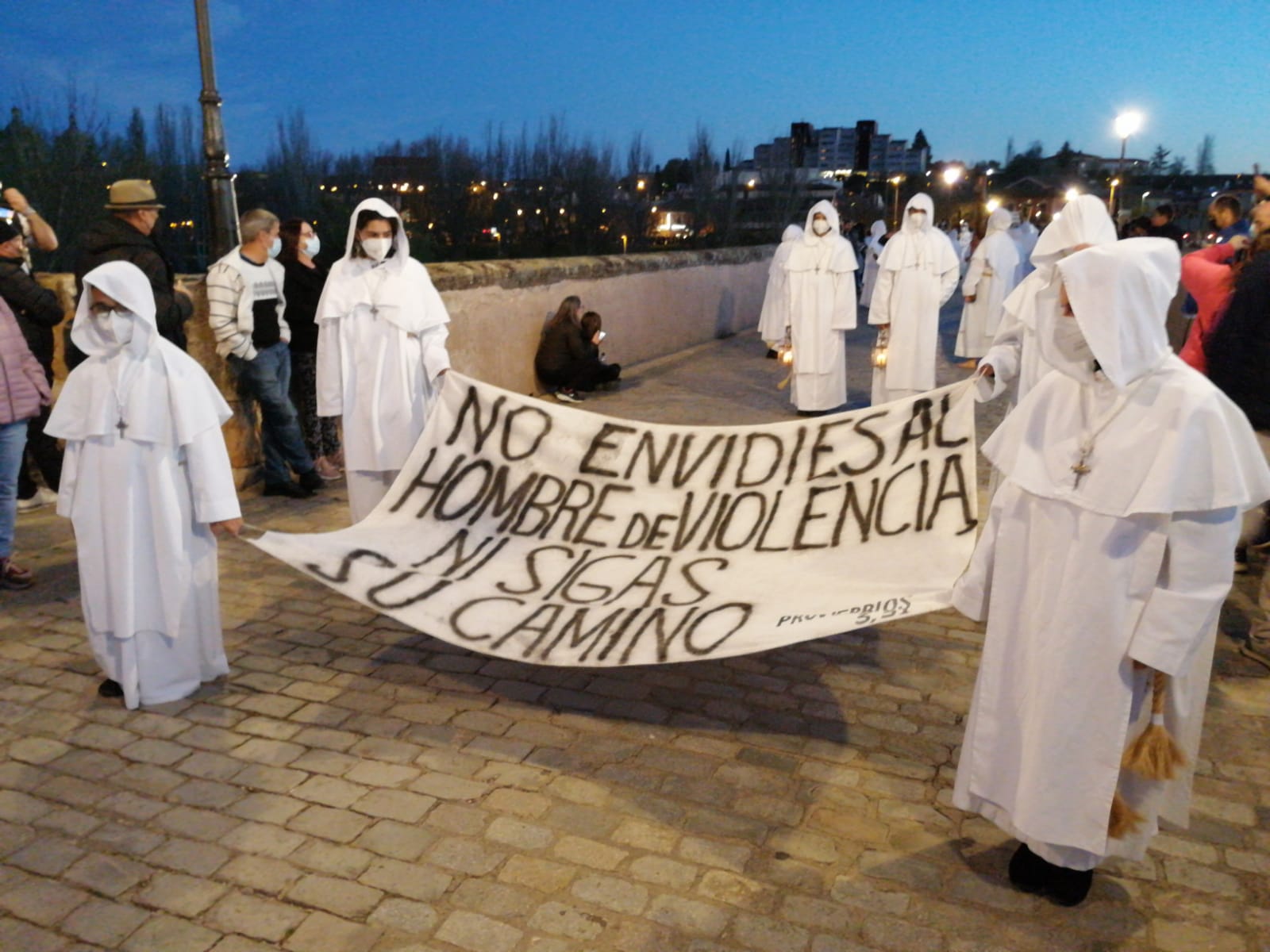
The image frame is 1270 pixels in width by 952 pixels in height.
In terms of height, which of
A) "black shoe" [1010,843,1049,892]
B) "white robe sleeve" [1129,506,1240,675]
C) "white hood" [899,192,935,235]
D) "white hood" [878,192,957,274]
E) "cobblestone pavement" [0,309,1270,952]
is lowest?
"cobblestone pavement" [0,309,1270,952]

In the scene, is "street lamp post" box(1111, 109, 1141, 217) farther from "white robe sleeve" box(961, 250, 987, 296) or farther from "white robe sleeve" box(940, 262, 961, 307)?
"white robe sleeve" box(940, 262, 961, 307)

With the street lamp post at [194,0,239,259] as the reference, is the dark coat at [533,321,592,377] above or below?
below

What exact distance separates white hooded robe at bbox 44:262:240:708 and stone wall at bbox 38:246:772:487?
3.46m

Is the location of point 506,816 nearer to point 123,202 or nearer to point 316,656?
point 316,656

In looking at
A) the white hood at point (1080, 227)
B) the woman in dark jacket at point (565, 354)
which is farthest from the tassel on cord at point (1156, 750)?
the woman in dark jacket at point (565, 354)

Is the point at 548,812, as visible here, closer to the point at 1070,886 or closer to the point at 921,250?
the point at 1070,886

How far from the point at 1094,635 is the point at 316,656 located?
12.5 ft

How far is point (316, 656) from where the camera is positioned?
214 inches

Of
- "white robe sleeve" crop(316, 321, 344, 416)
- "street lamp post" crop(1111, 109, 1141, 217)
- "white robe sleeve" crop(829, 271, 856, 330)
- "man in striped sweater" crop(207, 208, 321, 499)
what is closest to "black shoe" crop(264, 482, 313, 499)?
"man in striped sweater" crop(207, 208, 321, 499)

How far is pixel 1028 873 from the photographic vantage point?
351 centimetres

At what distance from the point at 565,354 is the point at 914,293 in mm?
3935

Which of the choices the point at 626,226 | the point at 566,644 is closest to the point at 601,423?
the point at 566,644

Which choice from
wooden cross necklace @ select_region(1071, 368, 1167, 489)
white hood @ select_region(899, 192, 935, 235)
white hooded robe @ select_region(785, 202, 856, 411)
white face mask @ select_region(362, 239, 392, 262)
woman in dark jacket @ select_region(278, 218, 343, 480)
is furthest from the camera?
white hooded robe @ select_region(785, 202, 856, 411)

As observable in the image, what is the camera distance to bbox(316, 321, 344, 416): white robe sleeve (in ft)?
21.4
